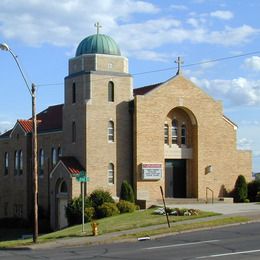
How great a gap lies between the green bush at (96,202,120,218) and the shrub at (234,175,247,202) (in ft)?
36.6

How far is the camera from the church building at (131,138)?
140 ft

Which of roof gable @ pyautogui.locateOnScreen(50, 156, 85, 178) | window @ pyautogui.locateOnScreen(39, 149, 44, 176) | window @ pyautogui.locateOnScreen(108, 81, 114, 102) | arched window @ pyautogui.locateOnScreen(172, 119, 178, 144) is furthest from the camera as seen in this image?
window @ pyautogui.locateOnScreen(39, 149, 44, 176)

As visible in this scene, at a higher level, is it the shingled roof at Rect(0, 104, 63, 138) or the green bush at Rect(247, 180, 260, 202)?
the shingled roof at Rect(0, 104, 63, 138)

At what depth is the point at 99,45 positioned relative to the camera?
43938mm

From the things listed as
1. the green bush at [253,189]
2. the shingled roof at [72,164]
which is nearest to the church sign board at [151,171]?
the shingled roof at [72,164]

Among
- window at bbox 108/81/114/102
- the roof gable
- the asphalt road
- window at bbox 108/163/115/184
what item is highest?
window at bbox 108/81/114/102

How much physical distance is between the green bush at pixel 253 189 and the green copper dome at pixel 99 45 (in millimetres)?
13720

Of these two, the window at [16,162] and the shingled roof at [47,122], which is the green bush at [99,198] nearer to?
the shingled roof at [47,122]

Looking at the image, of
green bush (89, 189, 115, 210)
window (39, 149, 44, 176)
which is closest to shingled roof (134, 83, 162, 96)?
window (39, 149, 44, 176)

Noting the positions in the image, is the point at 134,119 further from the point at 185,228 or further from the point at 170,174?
the point at 185,228

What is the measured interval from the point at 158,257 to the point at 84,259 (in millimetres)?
2440

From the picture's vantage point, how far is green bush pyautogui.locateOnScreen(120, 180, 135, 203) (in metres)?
42.0

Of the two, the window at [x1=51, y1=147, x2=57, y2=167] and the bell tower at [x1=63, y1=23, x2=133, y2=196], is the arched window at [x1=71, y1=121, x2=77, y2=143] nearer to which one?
the bell tower at [x1=63, y1=23, x2=133, y2=196]

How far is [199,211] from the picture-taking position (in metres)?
36.2
